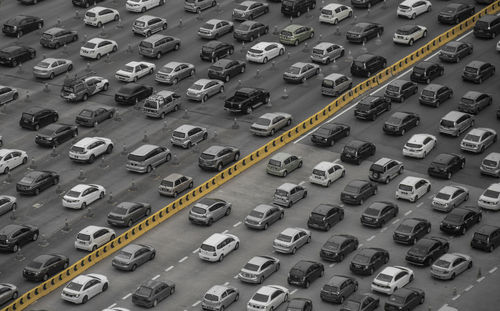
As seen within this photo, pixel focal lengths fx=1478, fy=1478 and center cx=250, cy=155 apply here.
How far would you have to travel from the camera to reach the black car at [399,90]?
137 meters

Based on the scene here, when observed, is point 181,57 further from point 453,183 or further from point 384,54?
point 453,183

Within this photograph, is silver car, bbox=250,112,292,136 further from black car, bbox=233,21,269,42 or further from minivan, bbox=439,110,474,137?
black car, bbox=233,21,269,42

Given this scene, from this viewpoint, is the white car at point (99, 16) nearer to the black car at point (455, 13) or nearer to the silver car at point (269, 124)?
the silver car at point (269, 124)

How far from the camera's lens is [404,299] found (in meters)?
104

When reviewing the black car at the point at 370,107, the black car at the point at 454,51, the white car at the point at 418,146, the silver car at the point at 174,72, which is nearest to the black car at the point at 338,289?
the white car at the point at 418,146

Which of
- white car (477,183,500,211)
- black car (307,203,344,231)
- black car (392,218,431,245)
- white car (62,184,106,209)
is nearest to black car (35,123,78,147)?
white car (62,184,106,209)

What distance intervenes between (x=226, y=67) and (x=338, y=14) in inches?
680


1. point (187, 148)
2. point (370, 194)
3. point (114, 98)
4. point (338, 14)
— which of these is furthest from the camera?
point (338, 14)

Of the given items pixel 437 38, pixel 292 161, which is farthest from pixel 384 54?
pixel 292 161

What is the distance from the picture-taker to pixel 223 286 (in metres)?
107

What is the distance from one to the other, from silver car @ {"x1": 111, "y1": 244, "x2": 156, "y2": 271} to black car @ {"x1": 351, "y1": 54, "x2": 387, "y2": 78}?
36.5 meters

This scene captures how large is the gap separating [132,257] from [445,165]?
28.5m

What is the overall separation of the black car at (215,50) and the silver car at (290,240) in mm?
35733

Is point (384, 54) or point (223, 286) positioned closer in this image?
point (223, 286)
